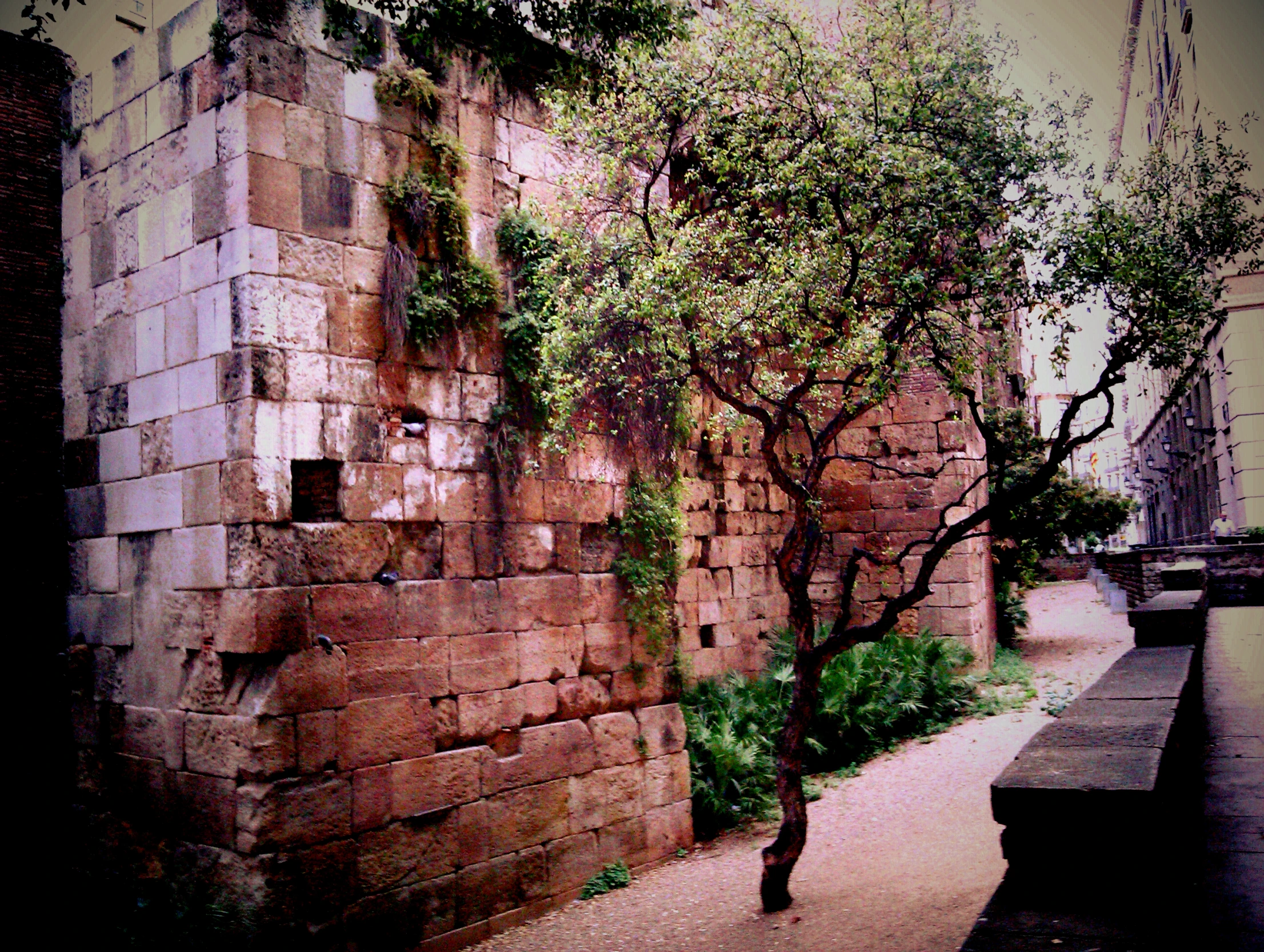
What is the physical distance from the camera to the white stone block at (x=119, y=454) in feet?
24.4

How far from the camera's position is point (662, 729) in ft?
30.8

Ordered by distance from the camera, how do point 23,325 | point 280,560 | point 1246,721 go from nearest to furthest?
point 280,560, point 23,325, point 1246,721

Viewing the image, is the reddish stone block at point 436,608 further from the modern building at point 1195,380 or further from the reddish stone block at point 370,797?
the modern building at point 1195,380

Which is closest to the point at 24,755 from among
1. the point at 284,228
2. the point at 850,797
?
the point at 284,228

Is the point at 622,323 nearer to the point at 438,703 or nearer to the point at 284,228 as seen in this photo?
the point at 284,228

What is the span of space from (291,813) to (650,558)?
4062 mm

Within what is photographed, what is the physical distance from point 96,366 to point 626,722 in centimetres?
533

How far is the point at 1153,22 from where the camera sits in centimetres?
3547

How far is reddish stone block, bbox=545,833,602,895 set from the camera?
26.7ft

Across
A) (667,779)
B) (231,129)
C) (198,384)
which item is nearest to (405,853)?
(667,779)

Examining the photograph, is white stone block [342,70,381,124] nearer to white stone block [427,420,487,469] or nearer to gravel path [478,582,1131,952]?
white stone block [427,420,487,469]

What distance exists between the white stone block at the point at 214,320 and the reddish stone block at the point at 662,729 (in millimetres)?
4834

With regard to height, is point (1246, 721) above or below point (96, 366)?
below

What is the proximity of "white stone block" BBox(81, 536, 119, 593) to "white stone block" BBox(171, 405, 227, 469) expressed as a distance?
113 centimetres
